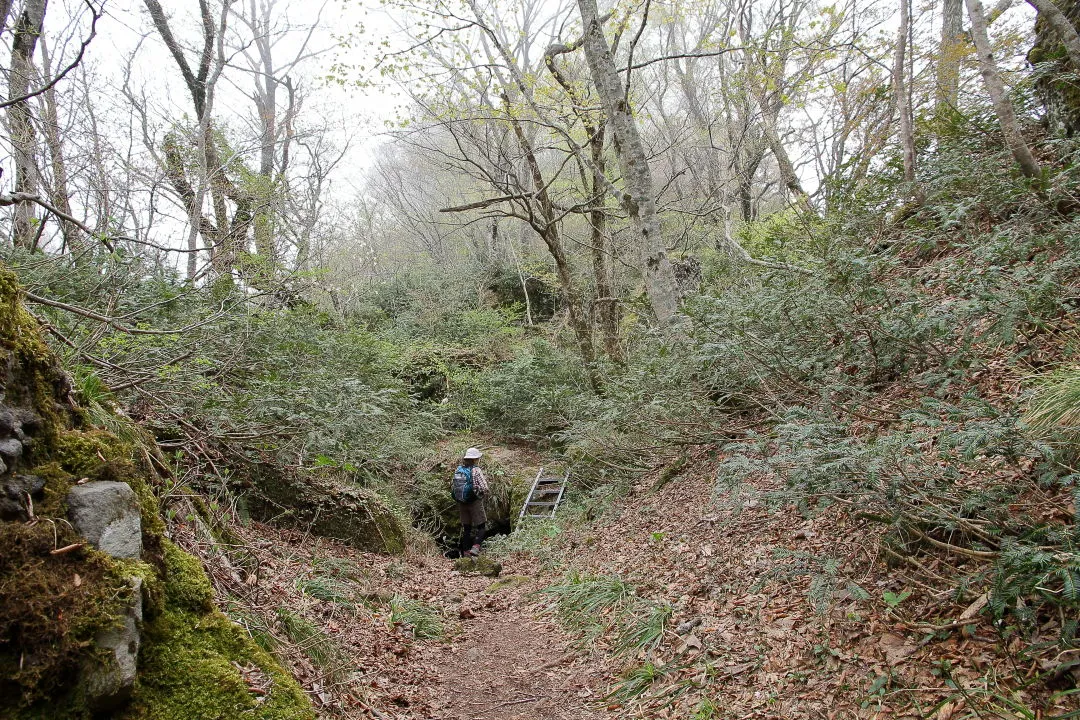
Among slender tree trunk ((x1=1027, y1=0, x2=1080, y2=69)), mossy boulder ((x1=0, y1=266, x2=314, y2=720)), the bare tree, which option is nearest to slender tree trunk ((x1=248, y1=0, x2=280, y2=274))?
the bare tree

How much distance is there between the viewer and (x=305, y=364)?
857cm

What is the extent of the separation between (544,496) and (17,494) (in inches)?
365

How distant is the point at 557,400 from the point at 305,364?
583 centimetres

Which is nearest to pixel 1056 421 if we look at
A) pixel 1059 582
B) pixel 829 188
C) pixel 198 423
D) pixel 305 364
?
pixel 1059 582

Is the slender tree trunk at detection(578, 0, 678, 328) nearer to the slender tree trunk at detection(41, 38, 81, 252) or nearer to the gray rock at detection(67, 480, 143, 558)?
the gray rock at detection(67, 480, 143, 558)

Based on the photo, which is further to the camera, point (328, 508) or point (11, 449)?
point (328, 508)

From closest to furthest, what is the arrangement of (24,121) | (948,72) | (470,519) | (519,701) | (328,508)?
(519,701)
(328,508)
(24,121)
(948,72)
(470,519)

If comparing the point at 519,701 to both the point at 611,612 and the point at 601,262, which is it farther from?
the point at 601,262

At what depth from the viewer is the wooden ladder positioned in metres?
10.1

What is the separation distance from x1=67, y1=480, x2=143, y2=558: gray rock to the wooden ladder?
759 cm

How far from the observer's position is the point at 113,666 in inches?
83.0

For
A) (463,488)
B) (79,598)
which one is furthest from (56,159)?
(79,598)

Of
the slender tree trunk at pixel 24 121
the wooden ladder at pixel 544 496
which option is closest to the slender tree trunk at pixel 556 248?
the wooden ladder at pixel 544 496

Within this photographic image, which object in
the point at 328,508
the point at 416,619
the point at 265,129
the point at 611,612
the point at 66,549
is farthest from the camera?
the point at 265,129
